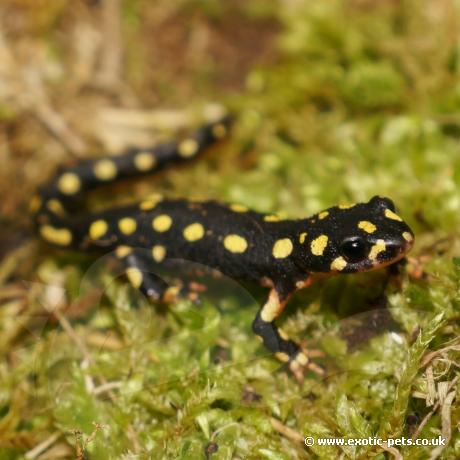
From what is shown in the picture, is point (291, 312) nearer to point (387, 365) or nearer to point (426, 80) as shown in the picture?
point (387, 365)

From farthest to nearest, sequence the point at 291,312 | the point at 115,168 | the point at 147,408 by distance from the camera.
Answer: the point at 115,168
the point at 291,312
the point at 147,408

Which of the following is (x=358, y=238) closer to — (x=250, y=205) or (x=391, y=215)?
(x=391, y=215)

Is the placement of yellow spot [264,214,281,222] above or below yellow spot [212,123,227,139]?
below

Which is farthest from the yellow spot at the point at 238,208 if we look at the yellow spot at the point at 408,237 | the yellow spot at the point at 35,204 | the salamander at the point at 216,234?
the yellow spot at the point at 35,204

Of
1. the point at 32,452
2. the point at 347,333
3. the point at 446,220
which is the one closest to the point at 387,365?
the point at 347,333

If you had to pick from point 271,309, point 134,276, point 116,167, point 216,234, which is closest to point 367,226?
point 271,309

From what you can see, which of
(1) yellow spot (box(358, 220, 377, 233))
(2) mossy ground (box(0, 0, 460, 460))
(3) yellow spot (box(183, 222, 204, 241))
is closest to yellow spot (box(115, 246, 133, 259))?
(2) mossy ground (box(0, 0, 460, 460))

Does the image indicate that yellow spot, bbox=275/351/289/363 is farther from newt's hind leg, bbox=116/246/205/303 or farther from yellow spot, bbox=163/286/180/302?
yellow spot, bbox=163/286/180/302
